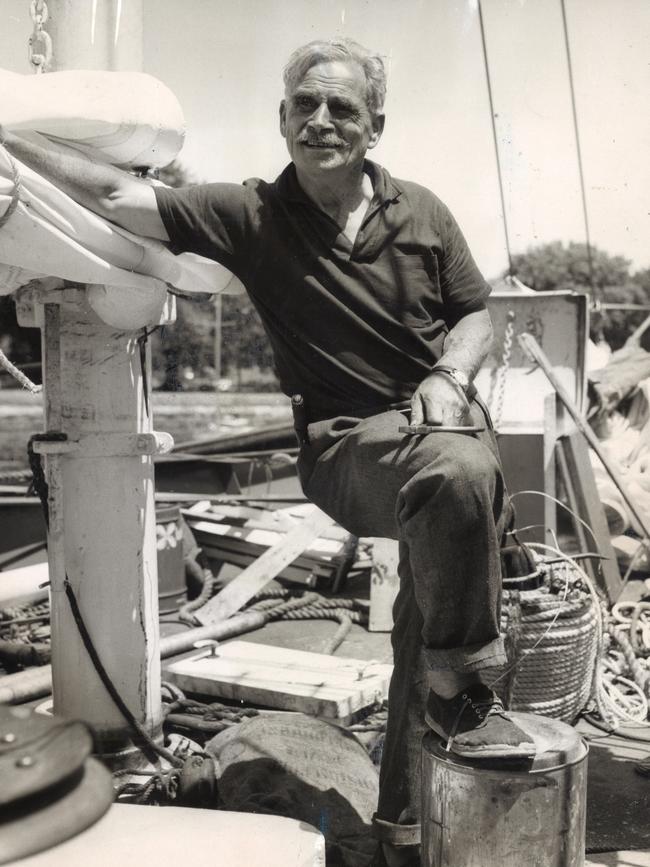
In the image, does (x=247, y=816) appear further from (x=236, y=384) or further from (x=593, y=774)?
(x=236, y=384)

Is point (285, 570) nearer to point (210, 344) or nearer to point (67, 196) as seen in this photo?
point (67, 196)

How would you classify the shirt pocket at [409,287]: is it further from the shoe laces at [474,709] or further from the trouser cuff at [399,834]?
the trouser cuff at [399,834]

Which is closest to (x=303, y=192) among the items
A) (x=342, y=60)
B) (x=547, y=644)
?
(x=342, y=60)

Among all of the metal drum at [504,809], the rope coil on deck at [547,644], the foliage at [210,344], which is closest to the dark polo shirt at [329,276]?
the metal drum at [504,809]

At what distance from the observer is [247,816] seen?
1.39m

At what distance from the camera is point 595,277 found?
65.1 feet

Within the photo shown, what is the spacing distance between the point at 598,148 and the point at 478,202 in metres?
1.33

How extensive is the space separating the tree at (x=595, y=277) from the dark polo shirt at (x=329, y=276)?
9.01 m

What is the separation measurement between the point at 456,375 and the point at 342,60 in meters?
0.94

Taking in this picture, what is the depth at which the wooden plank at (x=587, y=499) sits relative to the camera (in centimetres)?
616

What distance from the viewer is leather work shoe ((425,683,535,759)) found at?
221cm

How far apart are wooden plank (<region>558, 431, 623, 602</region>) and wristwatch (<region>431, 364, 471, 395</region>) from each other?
389cm

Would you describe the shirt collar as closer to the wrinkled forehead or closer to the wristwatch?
the wrinkled forehead

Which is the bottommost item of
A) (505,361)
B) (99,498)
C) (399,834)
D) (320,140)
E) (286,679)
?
(286,679)
